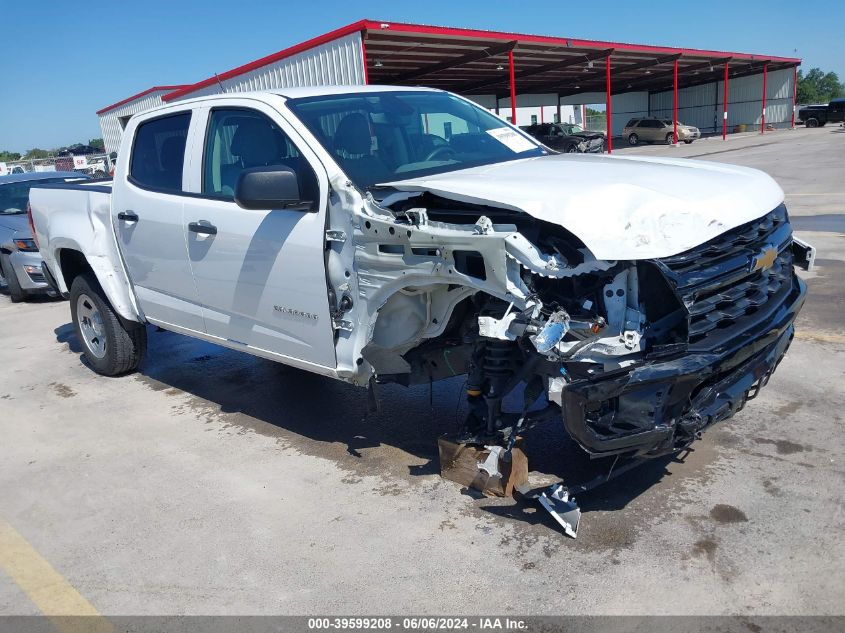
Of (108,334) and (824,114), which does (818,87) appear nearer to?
(824,114)

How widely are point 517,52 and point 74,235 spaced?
81.5 ft

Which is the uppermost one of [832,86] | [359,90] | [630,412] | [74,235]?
[359,90]

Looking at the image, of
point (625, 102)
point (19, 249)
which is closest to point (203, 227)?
point (19, 249)

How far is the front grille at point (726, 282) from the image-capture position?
2.96 meters

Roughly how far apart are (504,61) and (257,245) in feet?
91.9

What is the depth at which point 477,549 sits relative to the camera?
10.7ft

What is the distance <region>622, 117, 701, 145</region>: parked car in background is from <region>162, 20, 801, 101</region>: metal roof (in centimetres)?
281

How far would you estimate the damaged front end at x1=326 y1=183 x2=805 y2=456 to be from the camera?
295 cm

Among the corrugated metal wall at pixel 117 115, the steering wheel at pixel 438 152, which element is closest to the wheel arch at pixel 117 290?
the steering wheel at pixel 438 152

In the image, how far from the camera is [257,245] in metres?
4.12

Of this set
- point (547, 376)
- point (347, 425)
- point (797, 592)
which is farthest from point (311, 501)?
point (797, 592)

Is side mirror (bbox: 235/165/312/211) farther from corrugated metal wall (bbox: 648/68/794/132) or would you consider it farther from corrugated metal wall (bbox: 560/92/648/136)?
corrugated metal wall (bbox: 560/92/648/136)

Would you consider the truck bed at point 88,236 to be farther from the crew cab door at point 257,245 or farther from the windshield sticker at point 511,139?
the windshield sticker at point 511,139

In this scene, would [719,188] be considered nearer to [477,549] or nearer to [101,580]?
[477,549]
